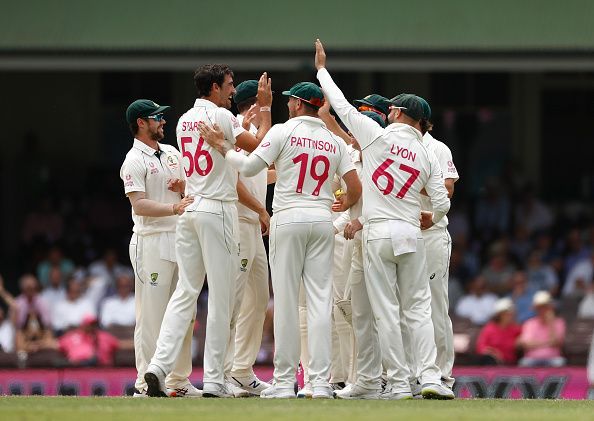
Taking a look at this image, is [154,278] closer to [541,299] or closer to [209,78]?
[209,78]

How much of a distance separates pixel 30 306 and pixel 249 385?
7511mm

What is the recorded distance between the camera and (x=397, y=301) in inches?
430

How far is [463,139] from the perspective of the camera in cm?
2308

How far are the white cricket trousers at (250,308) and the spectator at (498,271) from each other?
7833mm

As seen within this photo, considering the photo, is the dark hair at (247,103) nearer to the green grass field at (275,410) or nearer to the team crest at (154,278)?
the team crest at (154,278)

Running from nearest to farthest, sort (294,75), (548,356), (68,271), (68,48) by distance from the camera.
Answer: (548,356) < (68,48) < (68,271) < (294,75)

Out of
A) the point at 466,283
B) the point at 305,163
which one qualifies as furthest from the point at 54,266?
the point at 305,163

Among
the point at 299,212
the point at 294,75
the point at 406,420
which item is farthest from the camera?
the point at 294,75

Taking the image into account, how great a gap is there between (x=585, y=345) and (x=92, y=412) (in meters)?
9.09

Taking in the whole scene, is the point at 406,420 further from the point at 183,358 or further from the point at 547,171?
the point at 547,171

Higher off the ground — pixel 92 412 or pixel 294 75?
pixel 294 75

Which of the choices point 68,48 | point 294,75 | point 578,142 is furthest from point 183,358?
point 578,142

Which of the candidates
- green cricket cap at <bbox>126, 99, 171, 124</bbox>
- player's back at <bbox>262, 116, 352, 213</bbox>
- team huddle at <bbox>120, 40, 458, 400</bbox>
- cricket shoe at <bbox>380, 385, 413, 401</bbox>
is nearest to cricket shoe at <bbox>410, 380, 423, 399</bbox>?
team huddle at <bbox>120, 40, 458, 400</bbox>

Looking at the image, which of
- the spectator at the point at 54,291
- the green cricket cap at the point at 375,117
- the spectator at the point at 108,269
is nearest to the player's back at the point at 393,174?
the green cricket cap at the point at 375,117
